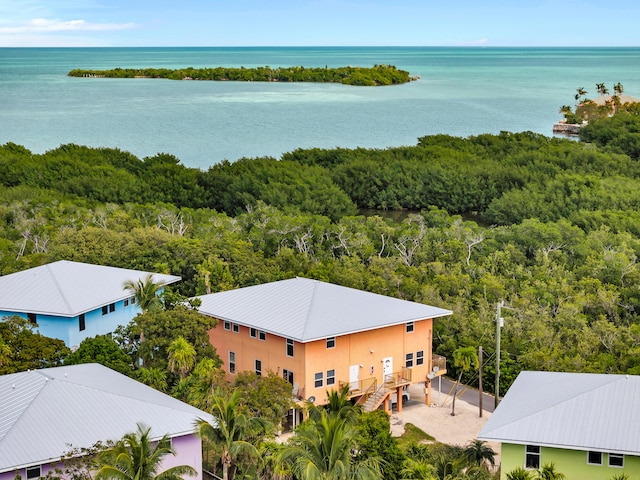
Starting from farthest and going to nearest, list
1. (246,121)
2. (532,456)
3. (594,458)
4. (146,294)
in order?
(246,121)
(146,294)
(532,456)
(594,458)

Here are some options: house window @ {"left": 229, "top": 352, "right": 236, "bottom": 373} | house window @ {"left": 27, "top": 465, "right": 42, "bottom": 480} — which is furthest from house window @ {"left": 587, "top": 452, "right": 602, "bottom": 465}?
house window @ {"left": 229, "top": 352, "right": 236, "bottom": 373}

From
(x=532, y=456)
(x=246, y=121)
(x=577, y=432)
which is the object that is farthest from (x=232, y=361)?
(x=246, y=121)

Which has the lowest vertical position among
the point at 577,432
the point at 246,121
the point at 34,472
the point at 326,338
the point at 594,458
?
the point at 246,121

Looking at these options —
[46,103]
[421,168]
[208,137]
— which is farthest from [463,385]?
[46,103]

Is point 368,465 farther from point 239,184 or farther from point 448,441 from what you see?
point 239,184

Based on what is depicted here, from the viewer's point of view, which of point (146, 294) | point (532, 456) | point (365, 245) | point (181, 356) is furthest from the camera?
point (365, 245)

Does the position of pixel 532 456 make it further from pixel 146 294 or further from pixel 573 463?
pixel 146 294

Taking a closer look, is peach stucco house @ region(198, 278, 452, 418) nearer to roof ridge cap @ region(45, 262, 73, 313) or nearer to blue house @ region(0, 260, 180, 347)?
blue house @ region(0, 260, 180, 347)

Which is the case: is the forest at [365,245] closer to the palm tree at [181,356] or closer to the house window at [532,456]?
the palm tree at [181,356]

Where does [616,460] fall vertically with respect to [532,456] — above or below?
above
